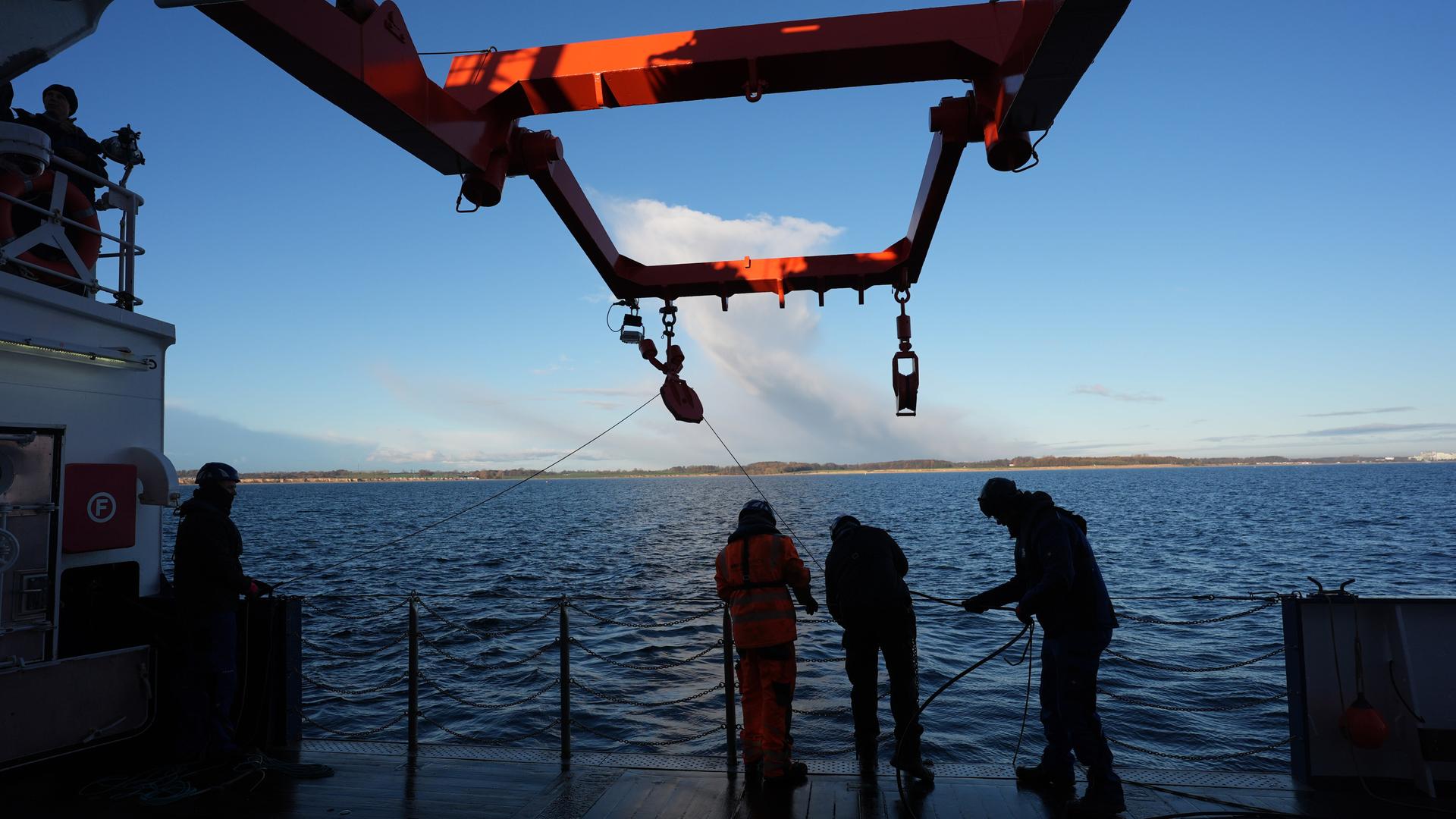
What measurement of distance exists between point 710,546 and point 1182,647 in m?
25.1

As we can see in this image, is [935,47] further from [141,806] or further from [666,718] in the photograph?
[666,718]

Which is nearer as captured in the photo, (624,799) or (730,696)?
(624,799)

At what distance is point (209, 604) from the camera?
5320 millimetres

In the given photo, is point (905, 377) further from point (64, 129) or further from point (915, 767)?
point (64, 129)

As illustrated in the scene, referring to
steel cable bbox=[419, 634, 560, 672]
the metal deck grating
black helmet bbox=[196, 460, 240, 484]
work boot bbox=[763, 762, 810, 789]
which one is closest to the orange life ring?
black helmet bbox=[196, 460, 240, 484]

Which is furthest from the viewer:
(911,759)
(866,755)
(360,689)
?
(360,689)

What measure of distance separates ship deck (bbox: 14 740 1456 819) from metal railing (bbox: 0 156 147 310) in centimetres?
370

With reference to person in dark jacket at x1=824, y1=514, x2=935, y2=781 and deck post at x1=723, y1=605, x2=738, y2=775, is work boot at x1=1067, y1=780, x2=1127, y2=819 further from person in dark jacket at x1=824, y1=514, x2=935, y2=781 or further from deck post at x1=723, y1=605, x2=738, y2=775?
deck post at x1=723, y1=605, x2=738, y2=775

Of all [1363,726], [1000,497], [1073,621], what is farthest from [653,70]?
[1363,726]

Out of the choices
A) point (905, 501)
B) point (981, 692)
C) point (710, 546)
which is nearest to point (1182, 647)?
point (981, 692)

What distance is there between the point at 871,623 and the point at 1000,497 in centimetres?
130

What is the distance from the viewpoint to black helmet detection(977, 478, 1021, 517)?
5012 mm

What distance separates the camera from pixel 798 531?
135ft

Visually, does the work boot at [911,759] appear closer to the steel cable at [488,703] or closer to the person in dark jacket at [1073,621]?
the person in dark jacket at [1073,621]
